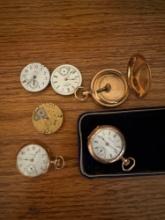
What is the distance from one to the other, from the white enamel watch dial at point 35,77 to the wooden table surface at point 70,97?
0.03 metres

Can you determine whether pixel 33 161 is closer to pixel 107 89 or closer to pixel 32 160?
pixel 32 160

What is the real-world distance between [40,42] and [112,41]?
1.17ft

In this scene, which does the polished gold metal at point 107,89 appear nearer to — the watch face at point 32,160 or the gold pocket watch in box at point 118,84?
the gold pocket watch in box at point 118,84

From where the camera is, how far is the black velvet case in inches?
60.1

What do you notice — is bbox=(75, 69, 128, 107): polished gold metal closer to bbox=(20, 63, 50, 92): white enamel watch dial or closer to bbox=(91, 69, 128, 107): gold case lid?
bbox=(91, 69, 128, 107): gold case lid

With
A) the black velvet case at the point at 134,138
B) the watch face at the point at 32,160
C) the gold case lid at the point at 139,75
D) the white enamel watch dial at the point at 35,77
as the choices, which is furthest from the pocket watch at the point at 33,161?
the gold case lid at the point at 139,75

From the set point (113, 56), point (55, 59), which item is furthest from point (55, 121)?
point (113, 56)

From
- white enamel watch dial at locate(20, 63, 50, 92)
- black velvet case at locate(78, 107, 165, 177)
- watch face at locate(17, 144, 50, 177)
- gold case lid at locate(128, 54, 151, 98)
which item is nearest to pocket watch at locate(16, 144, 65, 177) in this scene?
watch face at locate(17, 144, 50, 177)

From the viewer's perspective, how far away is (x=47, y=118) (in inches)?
61.5

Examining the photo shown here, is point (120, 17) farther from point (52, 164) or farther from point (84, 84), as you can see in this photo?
point (52, 164)

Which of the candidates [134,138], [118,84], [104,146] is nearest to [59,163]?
[104,146]

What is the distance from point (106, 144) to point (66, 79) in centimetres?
37

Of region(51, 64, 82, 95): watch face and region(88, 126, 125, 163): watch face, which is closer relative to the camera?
region(88, 126, 125, 163): watch face

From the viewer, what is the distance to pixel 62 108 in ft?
5.22
